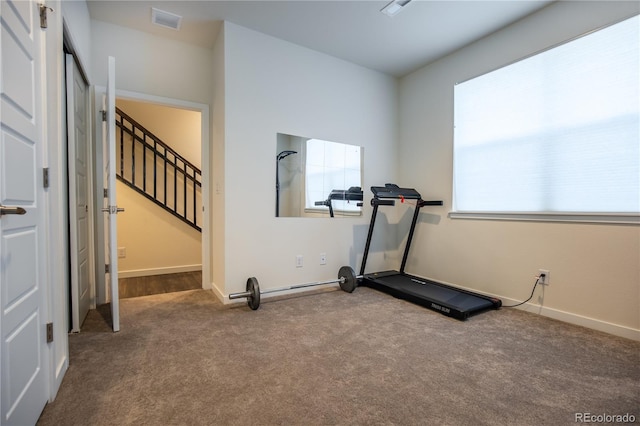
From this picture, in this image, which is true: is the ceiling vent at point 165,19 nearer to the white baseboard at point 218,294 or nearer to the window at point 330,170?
the window at point 330,170

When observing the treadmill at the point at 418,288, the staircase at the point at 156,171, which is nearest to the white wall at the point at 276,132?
the treadmill at the point at 418,288

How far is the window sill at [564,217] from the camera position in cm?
210

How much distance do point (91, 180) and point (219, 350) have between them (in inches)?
80.6

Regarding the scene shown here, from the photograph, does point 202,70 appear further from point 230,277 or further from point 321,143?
point 230,277

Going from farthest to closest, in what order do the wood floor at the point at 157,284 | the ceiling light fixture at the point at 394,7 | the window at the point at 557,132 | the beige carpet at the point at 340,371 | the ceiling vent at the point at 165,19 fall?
the wood floor at the point at 157,284, the ceiling vent at the point at 165,19, the ceiling light fixture at the point at 394,7, the window at the point at 557,132, the beige carpet at the point at 340,371

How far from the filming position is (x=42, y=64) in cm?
134

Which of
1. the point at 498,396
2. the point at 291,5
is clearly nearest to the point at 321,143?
the point at 291,5

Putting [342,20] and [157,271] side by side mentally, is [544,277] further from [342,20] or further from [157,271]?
[157,271]

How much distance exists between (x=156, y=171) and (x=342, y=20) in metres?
3.21

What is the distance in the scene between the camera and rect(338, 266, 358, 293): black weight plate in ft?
10.2

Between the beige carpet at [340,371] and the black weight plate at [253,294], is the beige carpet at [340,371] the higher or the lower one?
the lower one

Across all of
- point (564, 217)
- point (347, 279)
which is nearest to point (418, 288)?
point (347, 279)

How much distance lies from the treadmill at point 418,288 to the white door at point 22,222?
8.58 ft

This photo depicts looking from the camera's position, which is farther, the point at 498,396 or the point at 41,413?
the point at 498,396
